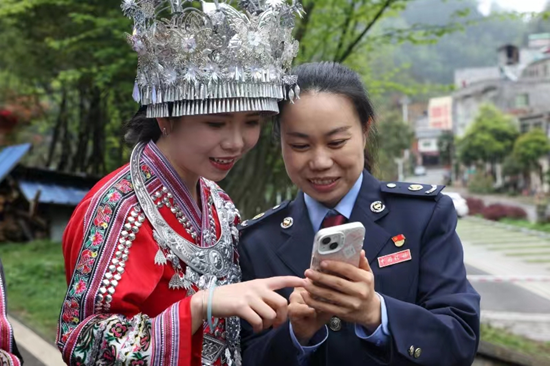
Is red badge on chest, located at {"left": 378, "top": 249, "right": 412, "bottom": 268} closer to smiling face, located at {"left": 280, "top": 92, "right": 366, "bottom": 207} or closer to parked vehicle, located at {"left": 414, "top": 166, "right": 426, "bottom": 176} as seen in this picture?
smiling face, located at {"left": 280, "top": 92, "right": 366, "bottom": 207}

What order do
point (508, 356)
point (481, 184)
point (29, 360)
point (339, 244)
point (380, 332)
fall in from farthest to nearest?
point (481, 184) → point (29, 360) → point (508, 356) → point (380, 332) → point (339, 244)

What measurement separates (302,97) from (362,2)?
5.71 meters

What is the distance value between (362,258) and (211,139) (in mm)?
648

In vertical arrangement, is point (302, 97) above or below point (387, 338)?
above

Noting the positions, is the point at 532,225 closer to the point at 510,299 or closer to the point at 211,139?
the point at 510,299

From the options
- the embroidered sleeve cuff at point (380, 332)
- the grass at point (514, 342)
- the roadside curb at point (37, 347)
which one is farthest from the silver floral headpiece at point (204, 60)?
the roadside curb at point (37, 347)

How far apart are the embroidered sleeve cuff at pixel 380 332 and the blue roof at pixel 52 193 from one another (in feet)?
40.8

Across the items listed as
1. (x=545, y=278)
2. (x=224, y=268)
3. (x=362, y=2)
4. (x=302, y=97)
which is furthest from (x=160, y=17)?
(x=545, y=278)

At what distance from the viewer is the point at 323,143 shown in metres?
2.11

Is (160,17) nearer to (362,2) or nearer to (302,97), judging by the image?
(302,97)

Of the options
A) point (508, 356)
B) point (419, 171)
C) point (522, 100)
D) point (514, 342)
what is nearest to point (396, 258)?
point (508, 356)

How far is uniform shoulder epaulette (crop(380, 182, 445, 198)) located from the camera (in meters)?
2.20

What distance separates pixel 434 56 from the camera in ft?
220

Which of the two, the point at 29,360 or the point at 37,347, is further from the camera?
the point at 37,347
